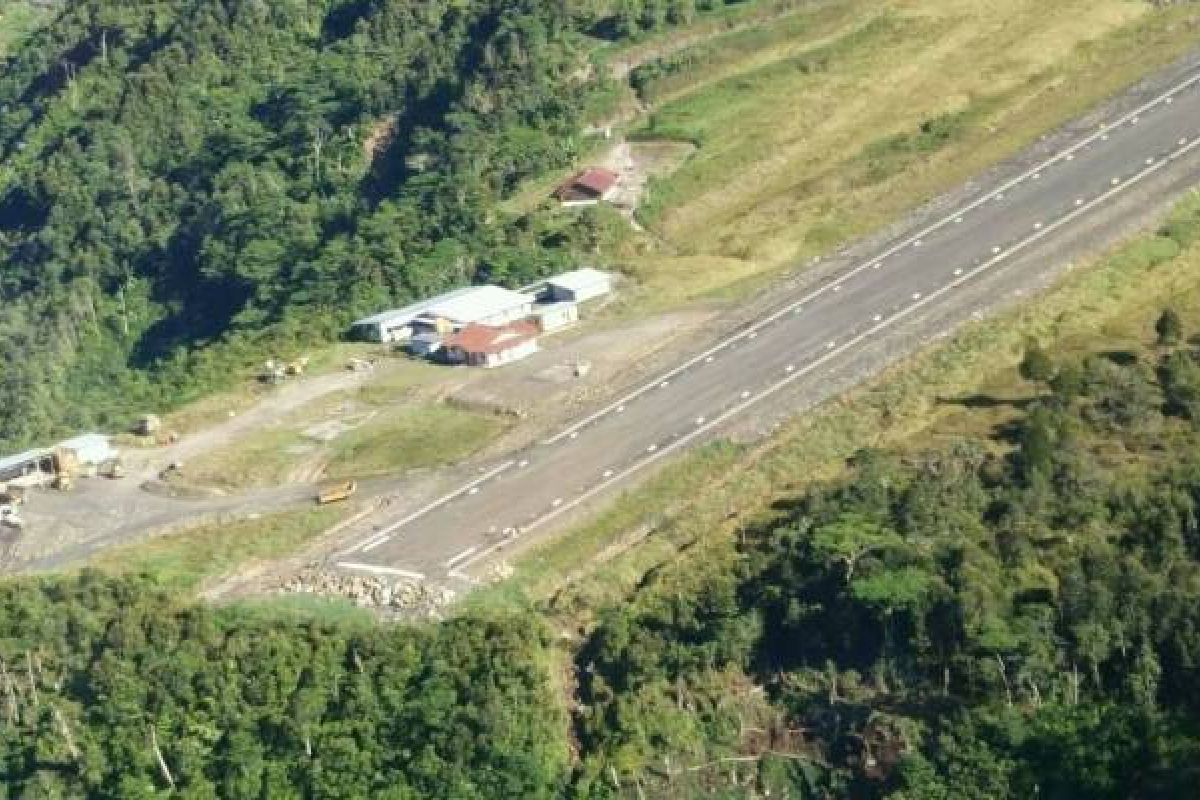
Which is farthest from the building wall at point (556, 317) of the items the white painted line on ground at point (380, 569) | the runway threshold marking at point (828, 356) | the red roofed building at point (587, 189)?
the white painted line on ground at point (380, 569)

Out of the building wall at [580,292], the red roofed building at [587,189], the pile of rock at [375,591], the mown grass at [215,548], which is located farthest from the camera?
the red roofed building at [587,189]

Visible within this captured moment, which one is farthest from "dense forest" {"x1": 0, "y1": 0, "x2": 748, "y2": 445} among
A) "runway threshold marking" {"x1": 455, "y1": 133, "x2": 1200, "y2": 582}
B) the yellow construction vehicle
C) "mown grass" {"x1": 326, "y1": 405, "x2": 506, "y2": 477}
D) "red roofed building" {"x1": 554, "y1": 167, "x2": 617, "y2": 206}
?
"runway threshold marking" {"x1": 455, "y1": 133, "x2": 1200, "y2": 582}

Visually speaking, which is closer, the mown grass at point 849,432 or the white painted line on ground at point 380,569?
the mown grass at point 849,432

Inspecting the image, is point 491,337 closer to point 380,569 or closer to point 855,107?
point 380,569

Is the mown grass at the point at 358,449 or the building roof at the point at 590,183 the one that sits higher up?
the building roof at the point at 590,183

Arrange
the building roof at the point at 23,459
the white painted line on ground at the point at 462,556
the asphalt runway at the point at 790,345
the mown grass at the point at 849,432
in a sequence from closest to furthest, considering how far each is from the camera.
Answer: the mown grass at the point at 849,432
the white painted line on ground at the point at 462,556
the asphalt runway at the point at 790,345
the building roof at the point at 23,459

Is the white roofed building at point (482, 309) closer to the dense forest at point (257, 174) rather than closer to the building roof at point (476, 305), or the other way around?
the building roof at point (476, 305)

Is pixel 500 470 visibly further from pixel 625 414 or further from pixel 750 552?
pixel 750 552
